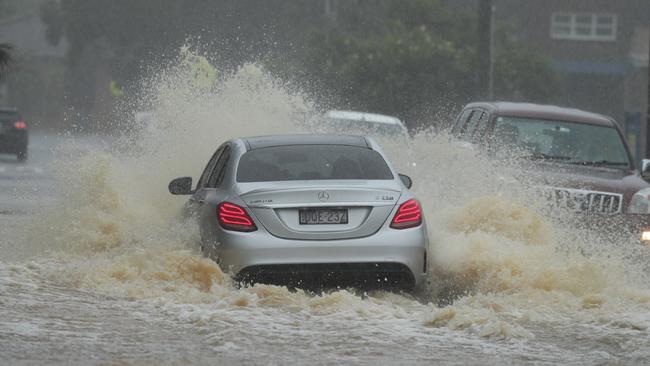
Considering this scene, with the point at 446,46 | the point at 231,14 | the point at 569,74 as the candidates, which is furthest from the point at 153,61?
the point at 446,46

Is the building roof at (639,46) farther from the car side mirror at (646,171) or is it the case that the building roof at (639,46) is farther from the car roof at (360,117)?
the car side mirror at (646,171)

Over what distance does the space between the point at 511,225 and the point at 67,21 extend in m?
69.0

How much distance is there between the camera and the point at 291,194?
443 inches

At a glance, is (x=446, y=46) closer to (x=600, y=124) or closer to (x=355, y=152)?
(x=600, y=124)

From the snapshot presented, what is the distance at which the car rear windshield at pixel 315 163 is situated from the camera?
11.8 meters

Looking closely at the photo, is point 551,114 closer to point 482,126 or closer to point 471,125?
point 482,126

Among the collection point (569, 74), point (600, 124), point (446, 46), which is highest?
point (600, 124)

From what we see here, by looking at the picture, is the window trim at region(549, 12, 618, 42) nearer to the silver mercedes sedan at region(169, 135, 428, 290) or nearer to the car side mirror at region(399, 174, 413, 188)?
the car side mirror at region(399, 174, 413, 188)

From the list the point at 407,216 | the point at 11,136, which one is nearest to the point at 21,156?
the point at 11,136

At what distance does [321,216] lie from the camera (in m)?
11.2

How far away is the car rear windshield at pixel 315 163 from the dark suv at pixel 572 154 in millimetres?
2824

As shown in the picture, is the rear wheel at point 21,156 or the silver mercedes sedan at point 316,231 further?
the rear wheel at point 21,156

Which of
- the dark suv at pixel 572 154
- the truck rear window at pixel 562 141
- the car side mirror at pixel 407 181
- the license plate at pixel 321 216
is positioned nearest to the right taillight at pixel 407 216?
the license plate at pixel 321 216

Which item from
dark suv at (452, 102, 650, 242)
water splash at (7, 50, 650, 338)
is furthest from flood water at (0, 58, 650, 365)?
dark suv at (452, 102, 650, 242)
